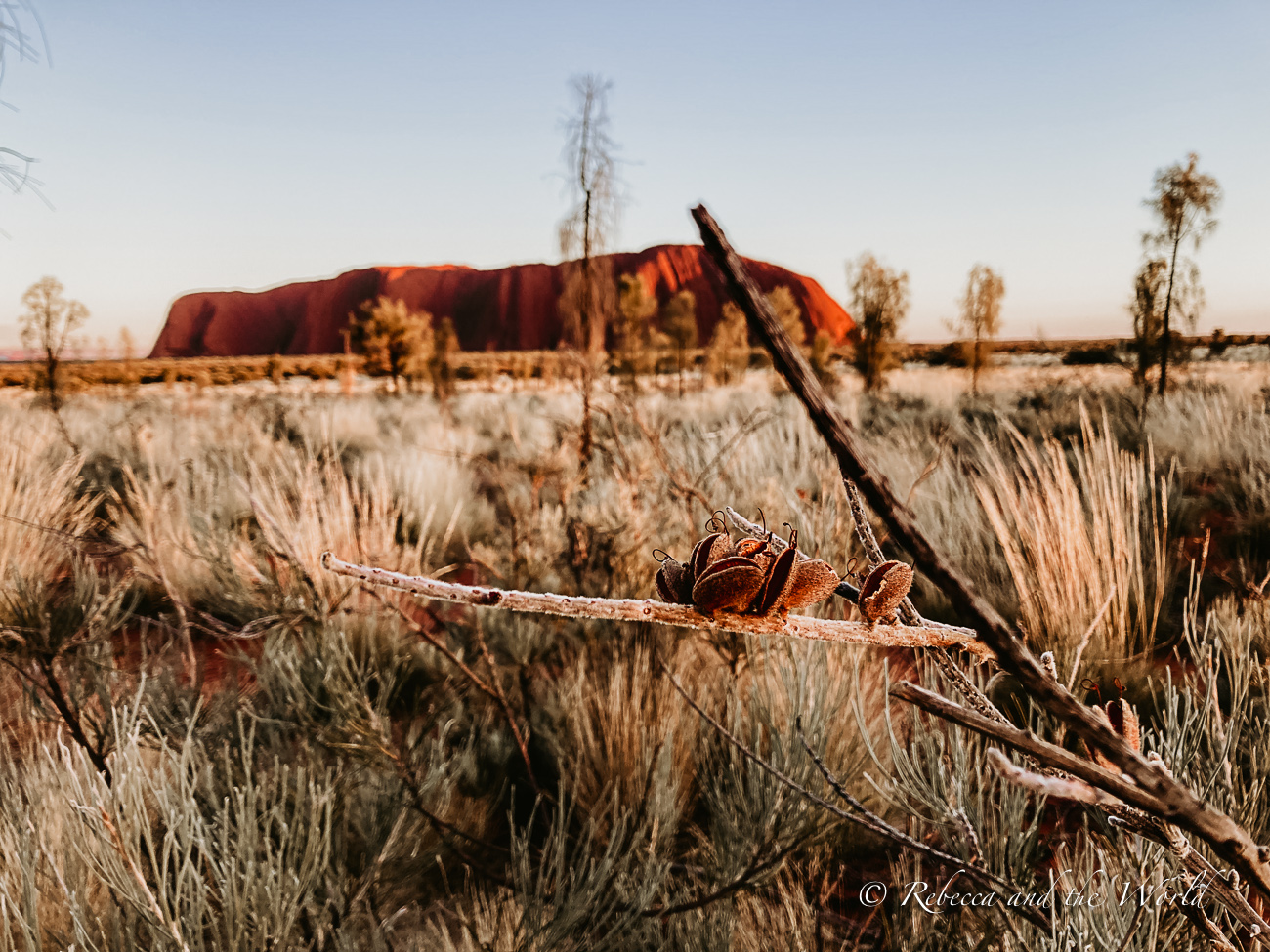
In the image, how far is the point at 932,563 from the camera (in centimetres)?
21

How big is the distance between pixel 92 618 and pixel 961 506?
12.9ft

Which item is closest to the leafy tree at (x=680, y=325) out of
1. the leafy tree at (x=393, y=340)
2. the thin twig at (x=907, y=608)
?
the leafy tree at (x=393, y=340)

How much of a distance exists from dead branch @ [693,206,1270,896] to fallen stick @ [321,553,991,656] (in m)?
0.06

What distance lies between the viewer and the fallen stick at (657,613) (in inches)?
11.6

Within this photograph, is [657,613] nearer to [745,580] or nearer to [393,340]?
[745,580]

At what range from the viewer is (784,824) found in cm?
167

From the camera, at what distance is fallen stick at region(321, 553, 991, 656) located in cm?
29

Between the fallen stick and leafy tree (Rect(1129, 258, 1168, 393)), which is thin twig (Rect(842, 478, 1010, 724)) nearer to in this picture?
the fallen stick

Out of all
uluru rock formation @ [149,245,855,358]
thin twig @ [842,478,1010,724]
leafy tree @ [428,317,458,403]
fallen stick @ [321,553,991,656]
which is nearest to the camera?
fallen stick @ [321,553,991,656]

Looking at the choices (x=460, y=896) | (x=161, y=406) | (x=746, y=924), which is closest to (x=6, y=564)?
(x=460, y=896)

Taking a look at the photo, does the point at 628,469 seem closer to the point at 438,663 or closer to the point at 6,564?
the point at 438,663

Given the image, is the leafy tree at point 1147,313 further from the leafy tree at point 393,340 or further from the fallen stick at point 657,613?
the leafy tree at point 393,340

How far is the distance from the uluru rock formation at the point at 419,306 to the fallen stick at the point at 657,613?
2769 inches

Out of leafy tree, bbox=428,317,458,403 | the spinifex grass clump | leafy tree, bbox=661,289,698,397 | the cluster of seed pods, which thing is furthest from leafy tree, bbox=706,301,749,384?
the cluster of seed pods
